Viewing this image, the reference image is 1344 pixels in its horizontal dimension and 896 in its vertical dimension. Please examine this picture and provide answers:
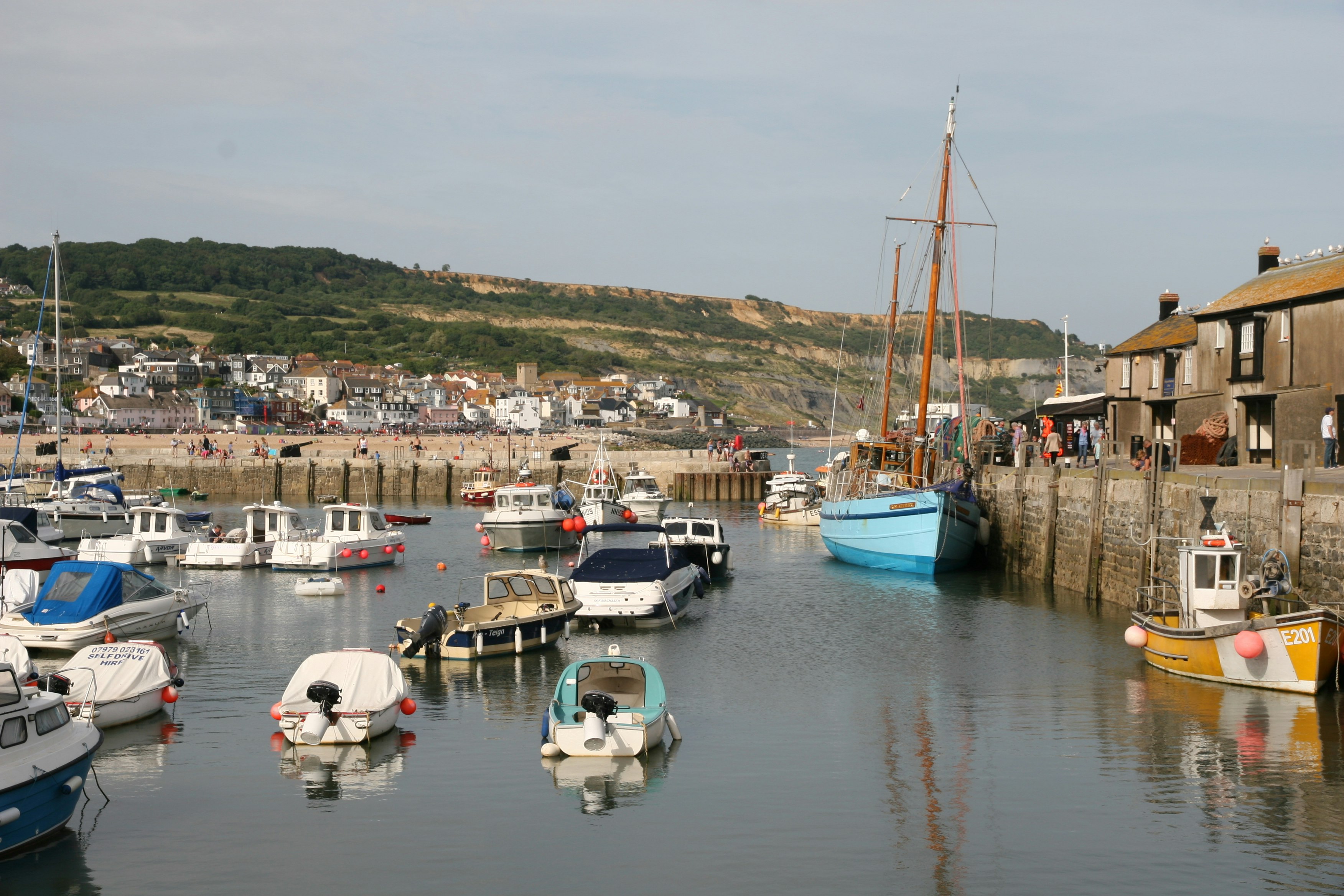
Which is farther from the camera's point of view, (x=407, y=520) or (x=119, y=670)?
(x=407, y=520)

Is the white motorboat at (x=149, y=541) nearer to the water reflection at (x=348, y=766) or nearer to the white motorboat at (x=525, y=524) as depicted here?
the white motorboat at (x=525, y=524)

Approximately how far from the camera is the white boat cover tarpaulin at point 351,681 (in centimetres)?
1959

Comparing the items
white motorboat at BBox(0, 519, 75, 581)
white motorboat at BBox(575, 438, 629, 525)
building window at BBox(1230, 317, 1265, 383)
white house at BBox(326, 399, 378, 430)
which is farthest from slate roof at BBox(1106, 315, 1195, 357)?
white house at BBox(326, 399, 378, 430)

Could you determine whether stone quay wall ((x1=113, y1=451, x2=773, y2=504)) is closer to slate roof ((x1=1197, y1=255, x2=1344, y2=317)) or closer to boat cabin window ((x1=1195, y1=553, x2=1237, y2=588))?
slate roof ((x1=1197, y1=255, x2=1344, y2=317))

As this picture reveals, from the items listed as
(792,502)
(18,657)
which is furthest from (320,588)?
(792,502)

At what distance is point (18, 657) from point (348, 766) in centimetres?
680

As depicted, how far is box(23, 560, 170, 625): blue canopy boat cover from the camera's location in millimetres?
25938

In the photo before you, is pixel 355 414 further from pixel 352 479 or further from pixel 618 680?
pixel 618 680

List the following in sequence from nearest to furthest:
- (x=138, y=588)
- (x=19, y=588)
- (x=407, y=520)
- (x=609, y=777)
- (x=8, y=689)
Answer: (x=8, y=689) < (x=609, y=777) < (x=138, y=588) < (x=19, y=588) < (x=407, y=520)

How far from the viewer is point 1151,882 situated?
1391 cm

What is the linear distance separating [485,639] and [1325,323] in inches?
1014

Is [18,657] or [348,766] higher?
[18,657]

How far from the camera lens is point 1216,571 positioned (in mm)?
22719

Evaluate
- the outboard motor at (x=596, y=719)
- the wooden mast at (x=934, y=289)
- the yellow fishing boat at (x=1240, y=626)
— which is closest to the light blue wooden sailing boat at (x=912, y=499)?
the wooden mast at (x=934, y=289)
